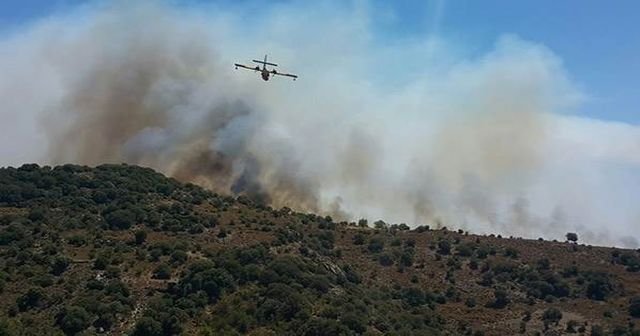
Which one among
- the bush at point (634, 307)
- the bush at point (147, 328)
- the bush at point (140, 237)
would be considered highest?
the bush at point (140, 237)

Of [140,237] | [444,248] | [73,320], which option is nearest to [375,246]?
[444,248]

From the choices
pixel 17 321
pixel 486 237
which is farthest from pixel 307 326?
pixel 486 237

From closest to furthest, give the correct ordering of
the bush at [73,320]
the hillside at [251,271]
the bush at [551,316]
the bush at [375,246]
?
the bush at [73,320]
the hillside at [251,271]
the bush at [551,316]
the bush at [375,246]

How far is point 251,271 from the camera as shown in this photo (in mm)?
102125

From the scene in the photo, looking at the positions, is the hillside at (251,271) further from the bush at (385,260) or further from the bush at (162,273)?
the bush at (162,273)

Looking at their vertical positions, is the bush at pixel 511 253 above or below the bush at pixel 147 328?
above

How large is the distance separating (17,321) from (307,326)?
29.9m

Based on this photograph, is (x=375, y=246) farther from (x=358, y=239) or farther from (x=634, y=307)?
(x=634, y=307)

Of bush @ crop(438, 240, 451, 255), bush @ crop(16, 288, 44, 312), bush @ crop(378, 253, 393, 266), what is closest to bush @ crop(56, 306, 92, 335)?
bush @ crop(16, 288, 44, 312)

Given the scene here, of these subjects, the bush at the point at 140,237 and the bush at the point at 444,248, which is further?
the bush at the point at 444,248

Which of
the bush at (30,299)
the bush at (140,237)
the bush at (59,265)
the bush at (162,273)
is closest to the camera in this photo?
the bush at (30,299)

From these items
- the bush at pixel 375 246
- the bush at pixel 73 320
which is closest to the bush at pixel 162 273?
the bush at pixel 73 320

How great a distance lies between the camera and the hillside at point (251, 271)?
91.2 metres

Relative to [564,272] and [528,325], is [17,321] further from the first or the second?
[564,272]
